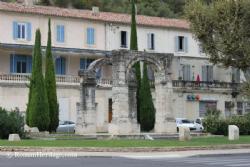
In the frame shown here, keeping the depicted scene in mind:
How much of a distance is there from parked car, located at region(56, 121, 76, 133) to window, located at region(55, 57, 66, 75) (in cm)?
925

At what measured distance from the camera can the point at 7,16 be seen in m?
60.6

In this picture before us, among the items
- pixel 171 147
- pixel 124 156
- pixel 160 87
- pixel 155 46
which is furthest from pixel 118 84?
pixel 155 46

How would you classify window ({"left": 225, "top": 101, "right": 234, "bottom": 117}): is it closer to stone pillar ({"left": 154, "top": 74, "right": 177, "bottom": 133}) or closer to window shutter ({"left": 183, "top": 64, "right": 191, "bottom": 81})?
window shutter ({"left": 183, "top": 64, "right": 191, "bottom": 81})

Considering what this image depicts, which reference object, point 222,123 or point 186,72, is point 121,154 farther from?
point 186,72

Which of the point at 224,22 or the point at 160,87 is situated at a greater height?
the point at 224,22

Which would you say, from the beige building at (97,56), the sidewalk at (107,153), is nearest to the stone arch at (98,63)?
the beige building at (97,56)

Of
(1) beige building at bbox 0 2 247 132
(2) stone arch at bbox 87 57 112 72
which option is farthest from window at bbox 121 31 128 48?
(2) stone arch at bbox 87 57 112 72

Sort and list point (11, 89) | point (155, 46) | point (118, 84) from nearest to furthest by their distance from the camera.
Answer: point (118, 84)
point (11, 89)
point (155, 46)

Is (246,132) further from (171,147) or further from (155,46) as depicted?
(155,46)

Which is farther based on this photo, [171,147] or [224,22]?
[224,22]

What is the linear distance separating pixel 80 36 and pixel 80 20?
5.38 ft

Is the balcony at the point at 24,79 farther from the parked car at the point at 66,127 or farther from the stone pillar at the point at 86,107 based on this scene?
the stone pillar at the point at 86,107

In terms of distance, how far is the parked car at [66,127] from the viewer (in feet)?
179

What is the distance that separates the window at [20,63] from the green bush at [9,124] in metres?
21.7
